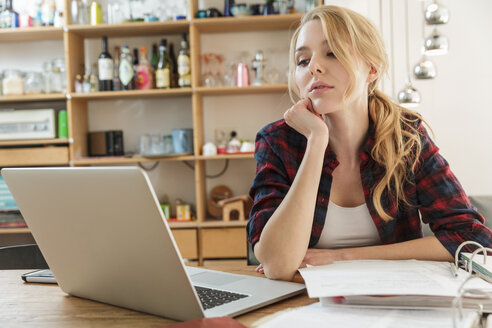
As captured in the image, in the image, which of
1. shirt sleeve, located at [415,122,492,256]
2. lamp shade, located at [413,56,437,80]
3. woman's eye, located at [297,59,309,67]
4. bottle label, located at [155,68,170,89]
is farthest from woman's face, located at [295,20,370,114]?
bottle label, located at [155,68,170,89]

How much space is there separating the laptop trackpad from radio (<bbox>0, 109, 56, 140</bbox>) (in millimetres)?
2703

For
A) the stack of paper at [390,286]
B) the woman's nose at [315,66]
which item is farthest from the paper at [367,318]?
the woman's nose at [315,66]

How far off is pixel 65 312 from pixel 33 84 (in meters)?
3.02

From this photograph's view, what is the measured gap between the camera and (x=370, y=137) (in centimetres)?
142

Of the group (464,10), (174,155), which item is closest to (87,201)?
(174,155)

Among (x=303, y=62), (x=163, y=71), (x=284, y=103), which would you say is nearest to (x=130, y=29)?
(x=163, y=71)

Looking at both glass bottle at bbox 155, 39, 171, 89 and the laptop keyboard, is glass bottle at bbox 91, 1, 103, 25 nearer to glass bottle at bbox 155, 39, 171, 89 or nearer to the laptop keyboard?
glass bottle at bbox 155, 39, 171, 89

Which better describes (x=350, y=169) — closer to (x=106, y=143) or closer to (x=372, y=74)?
(x=372, y=74)

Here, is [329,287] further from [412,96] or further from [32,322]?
[412,96]

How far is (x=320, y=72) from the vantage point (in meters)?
1.28

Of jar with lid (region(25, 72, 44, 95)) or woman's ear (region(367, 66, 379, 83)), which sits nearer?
woman's ear (region(367, 66, 379, 83))

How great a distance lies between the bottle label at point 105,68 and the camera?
3.40 meters

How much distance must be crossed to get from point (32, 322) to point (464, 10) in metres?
3.46

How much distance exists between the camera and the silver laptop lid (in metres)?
0.70
